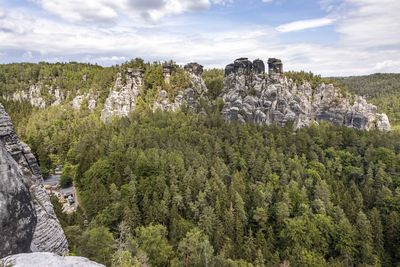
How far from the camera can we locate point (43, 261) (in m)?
12.0

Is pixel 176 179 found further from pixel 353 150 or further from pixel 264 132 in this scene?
pixel 353 150

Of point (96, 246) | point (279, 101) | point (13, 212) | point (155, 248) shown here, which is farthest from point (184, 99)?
point (13, 212)

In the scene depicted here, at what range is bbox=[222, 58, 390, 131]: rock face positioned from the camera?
110562 mm

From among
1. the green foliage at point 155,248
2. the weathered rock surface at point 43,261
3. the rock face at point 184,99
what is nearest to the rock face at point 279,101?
the rock face at point 184,99

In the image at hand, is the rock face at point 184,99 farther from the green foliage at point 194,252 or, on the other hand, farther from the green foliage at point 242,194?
the green foliage at point 194,252

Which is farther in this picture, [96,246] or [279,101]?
[279,101]

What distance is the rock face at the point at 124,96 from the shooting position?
117 meters

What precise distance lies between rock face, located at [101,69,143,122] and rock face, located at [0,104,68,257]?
329 ft

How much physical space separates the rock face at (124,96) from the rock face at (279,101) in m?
29.3

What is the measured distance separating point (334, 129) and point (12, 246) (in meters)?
102

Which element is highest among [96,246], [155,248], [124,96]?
[124,96]

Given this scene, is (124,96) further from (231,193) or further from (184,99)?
(231,193)

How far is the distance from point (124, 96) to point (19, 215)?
107 m

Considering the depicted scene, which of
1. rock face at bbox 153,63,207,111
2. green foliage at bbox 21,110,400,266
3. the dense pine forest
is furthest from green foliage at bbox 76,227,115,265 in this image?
rock face at bbox 153,63,207,111
